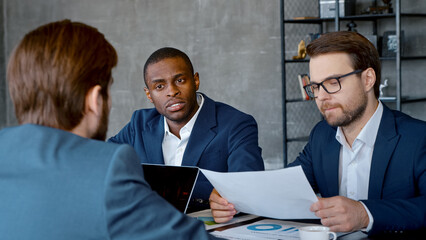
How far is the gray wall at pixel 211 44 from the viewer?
18.9 feet

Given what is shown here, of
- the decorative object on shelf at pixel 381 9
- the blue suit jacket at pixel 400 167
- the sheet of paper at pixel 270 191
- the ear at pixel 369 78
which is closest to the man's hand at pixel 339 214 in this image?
the sheet of paper at pixel 270 191

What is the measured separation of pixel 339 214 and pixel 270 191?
0.70ft

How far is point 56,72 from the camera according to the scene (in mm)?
1021

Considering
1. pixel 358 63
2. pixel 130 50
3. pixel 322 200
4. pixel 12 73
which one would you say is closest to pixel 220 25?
pixel 130 50

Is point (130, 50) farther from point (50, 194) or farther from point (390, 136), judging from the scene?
point (50, 194)

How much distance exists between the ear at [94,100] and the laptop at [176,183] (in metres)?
0.78

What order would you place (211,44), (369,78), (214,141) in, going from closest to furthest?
1. (369,78)
2. (214,141)
3. (211,44)

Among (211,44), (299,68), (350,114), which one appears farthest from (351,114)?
(211,44)

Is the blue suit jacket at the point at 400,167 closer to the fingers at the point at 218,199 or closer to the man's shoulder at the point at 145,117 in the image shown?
the fingers at the point at 218,199

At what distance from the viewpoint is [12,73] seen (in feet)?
3.47

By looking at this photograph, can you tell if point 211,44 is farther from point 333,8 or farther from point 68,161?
point 68,161

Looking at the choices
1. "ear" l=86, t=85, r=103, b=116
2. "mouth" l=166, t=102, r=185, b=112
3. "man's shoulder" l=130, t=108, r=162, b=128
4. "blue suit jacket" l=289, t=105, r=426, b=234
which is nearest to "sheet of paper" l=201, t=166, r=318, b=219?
"blue suit jacket" l=289, t=105, r=426, b=234

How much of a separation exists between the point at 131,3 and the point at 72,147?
580 cm

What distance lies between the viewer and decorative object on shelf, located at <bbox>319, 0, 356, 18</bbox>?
5.03 metres
